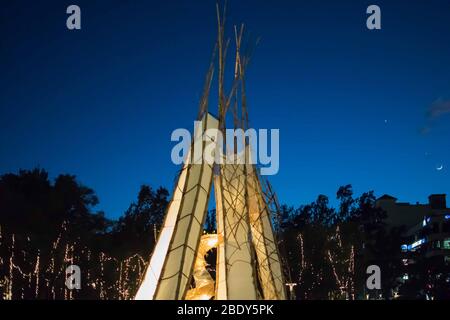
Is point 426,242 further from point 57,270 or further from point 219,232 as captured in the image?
point 219,232

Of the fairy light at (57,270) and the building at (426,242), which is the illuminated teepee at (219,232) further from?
the building at (426,242)

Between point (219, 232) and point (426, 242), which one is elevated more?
point (426, 242)

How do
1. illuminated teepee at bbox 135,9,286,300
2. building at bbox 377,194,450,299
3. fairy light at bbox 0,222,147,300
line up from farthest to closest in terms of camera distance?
building at bbox 377,194,450,299
fairy light at bbox 0,222,147,300
illuminated teepee at bbox 135,9,286,300

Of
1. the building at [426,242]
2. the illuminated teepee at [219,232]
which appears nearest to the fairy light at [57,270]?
the illuminated teepee at [219,232]

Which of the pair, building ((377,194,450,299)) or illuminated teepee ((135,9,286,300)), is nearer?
illuminated teepee ((135,9,286,300))

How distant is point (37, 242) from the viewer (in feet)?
82.9

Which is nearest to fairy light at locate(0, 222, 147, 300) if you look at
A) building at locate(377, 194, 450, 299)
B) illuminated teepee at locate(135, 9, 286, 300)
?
illuminated teepee at locate(135, 9, 286, 300)

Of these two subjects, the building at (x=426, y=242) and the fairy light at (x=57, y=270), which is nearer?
the fairy light at (x=57, y=270)

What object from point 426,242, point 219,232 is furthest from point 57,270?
point 426,242

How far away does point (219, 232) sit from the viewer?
Result: 12523mm

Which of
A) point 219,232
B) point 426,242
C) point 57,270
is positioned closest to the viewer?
point 219,232

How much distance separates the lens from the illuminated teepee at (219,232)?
437 inches

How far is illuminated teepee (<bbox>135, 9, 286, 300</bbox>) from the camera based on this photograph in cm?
1110

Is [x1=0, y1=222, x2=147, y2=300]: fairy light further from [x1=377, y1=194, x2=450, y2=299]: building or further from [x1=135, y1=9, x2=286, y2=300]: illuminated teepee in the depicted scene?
[x1=377, y1=194, x2=450, y2=299]: building
